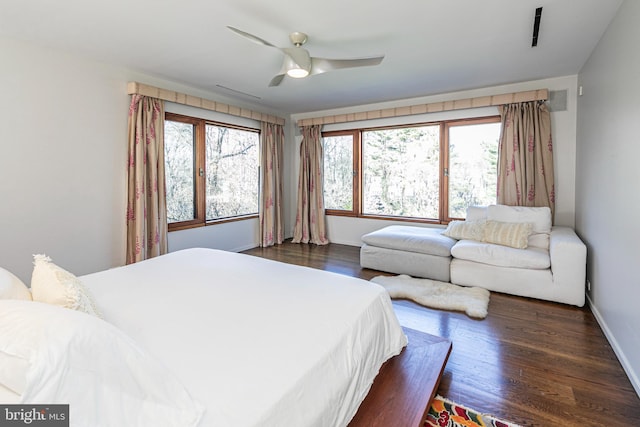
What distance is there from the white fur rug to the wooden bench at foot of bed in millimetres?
981

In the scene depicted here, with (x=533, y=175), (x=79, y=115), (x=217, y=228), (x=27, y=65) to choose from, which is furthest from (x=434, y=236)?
(x=27, y=65)

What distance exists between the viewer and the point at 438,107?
4445 mm

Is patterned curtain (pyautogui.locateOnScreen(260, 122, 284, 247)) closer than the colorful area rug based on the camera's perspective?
No

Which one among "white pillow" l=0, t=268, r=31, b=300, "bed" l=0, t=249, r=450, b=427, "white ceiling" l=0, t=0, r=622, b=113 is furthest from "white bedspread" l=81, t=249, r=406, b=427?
"white ceiling" l=0, t=0, r=622, b=113

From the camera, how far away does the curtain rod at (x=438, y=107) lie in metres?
3.84

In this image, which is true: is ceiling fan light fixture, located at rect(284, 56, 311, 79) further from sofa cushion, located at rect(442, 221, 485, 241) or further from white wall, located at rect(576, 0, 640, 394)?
sofa cushion, located at rect(442, 221, 485, 241)

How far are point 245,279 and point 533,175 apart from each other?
382cm

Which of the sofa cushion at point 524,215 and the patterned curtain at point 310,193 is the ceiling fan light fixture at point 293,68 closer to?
the sofa cushion at point 524,215

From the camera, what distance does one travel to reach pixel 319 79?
3.78m

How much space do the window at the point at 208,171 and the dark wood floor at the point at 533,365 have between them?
3045 millimetres

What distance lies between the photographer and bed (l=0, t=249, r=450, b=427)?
0.75 meters

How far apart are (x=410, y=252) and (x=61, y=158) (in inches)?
151

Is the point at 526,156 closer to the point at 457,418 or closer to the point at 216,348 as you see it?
the point at 457,418

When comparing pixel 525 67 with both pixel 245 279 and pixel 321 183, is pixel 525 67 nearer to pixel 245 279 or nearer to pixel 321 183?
pixel 321 183
